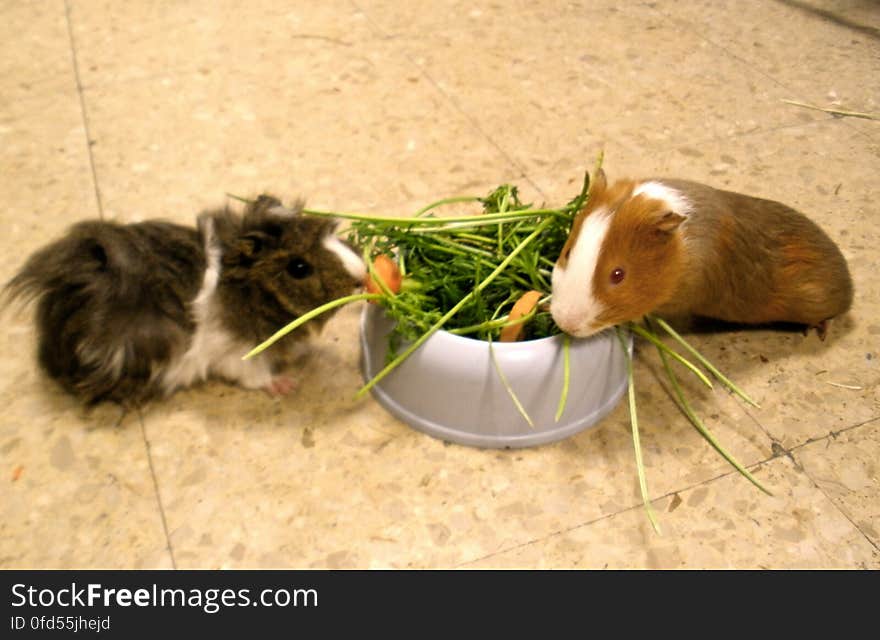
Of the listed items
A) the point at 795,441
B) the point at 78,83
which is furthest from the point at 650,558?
the point at 78,83

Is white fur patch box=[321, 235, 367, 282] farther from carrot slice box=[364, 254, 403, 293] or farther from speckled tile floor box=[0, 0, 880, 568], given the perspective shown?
speckled tile floor box=[0, 0, 880, 568]

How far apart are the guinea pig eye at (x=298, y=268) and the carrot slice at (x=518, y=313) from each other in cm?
37

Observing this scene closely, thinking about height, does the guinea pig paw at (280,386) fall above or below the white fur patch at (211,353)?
below

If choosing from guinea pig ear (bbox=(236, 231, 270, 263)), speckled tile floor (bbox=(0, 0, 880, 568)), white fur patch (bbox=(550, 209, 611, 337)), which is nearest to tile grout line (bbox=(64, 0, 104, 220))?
speckled tile floor (bbox=(0, 0, 880, 568))

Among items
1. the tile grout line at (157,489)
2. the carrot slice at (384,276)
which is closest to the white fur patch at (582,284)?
Answer: the carrot slice at (384,276)

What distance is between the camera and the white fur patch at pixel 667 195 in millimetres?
1331

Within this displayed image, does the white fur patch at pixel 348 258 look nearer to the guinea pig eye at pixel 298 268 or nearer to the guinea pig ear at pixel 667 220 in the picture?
the guinea pig eye at pixel 298 268

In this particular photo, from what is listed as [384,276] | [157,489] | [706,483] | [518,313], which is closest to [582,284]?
[518,313]

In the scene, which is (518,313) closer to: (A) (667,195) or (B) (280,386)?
(A) (667,195)

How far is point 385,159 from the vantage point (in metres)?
2.19

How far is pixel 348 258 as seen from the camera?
54.2 inches

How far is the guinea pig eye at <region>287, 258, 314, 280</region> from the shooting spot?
136 cm

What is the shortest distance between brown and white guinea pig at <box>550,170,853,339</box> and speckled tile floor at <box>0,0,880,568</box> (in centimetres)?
17

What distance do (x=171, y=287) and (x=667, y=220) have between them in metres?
0.86
